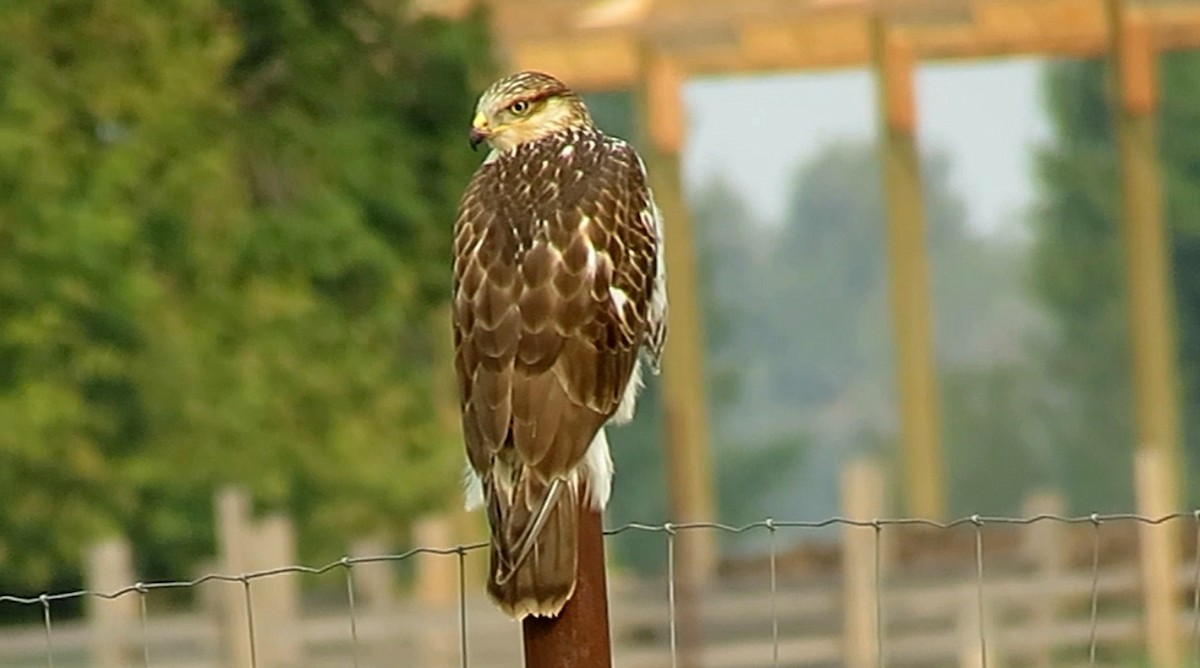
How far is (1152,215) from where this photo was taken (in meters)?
23.8

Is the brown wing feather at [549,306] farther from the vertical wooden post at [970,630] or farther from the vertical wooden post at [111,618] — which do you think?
the vertical wooden post at [970,630]

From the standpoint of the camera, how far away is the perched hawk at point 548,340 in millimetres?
6398

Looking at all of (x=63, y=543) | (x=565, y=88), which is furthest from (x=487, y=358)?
(x=63, y=543)

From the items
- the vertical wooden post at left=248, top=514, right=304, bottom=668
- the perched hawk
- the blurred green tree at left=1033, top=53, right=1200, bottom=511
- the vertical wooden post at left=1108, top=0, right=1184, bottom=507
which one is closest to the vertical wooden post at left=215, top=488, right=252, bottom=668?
the vertical wooden post at left=248, top=514, right=304, bottom=668

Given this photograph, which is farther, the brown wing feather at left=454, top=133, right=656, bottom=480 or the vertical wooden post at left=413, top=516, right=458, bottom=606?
the vertical wooden post at left=413, top=516, right=458, bottom=606

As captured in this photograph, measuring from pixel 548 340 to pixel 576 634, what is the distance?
30.3 inches

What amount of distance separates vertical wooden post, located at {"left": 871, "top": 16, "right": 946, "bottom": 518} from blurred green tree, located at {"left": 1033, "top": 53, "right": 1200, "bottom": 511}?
65.7 feet

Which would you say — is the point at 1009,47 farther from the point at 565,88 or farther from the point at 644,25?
the point at 565,88

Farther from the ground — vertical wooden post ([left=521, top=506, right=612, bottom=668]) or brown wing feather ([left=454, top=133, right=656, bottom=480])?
brown wing feather ([left=454, top=133, right=656, bottom=480])

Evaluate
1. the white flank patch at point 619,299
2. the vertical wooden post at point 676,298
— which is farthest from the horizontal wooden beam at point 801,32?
the white flank patch at point 619,299

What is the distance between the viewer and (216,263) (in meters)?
20.9

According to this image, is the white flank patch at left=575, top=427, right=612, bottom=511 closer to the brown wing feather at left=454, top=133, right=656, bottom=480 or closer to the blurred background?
the brown wing feather at left=454, top=133, right=656, bottom=480

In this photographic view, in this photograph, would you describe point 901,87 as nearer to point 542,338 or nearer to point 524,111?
point 524,111

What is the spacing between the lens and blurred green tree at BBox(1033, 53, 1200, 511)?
45719mm
